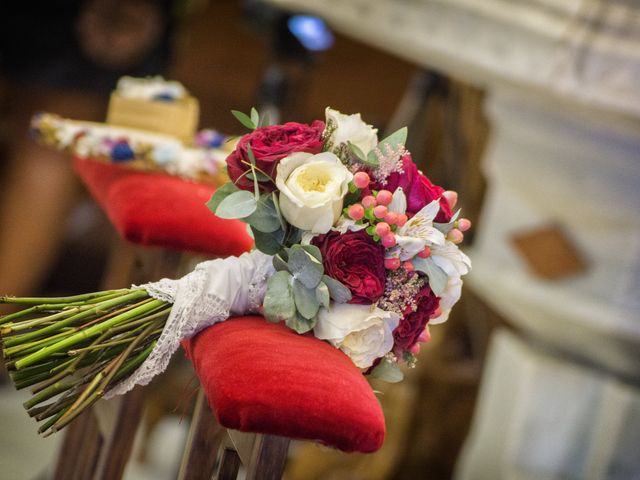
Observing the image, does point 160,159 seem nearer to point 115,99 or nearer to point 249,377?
point 115,99

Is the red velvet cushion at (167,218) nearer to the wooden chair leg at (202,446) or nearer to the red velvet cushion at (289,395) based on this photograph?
the wooden chair leg at (202,446)

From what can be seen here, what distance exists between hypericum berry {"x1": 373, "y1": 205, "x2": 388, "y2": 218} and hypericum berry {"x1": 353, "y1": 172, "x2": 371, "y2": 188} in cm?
4

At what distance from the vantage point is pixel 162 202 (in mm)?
1826

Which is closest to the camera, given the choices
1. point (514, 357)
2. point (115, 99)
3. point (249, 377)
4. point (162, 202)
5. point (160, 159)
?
point (249, 377)

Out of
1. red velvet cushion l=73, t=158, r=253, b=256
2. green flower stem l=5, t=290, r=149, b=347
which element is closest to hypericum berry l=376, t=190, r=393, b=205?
green flower stem l=5, t=290, r=149, b=347

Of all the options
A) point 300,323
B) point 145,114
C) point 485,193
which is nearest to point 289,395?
point 300,323

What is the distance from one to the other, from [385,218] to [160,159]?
911 mm

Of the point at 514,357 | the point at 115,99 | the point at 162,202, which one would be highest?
the point at 115,99

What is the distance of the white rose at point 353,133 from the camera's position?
4.22 ft

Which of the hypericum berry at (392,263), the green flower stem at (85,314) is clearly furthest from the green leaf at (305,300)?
the green flower stem at (85,314)

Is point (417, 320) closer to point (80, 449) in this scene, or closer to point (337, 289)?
point (337, 289)

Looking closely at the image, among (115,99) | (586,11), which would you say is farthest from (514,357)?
(115,99)

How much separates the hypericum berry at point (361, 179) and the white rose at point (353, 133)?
6 centimetres

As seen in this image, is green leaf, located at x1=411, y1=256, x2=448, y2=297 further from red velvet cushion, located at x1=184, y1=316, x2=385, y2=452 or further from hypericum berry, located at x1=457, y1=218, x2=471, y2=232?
red velvet cushion, located at x1=184, y1=316, x2=385, y2=452
